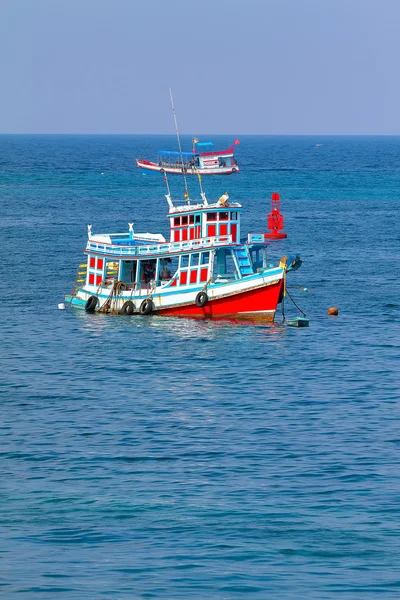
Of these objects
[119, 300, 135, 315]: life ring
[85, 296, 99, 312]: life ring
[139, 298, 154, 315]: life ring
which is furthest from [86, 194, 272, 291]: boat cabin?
[85, 296, 99, 312]: life ring

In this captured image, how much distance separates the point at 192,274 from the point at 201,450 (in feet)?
82.9

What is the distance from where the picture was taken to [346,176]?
193m

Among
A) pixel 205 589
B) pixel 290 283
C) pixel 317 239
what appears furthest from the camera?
pixel 317 239

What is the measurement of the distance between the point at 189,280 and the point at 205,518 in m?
32.1

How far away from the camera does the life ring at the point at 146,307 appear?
6378 centimetres

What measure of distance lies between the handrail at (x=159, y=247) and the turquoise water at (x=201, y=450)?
393 centimetres

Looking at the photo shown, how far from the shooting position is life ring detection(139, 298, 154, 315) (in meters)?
63.8

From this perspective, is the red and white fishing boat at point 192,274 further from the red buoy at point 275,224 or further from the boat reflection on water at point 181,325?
the red buoy at point 275,224

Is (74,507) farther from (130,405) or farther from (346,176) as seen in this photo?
(346,176)

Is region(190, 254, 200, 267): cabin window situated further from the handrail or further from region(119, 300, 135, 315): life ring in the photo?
region(119, 300, 135, 315): life ring

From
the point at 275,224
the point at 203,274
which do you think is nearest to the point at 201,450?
the point at 203,274

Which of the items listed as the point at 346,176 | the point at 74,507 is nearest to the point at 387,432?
the point at 74,507

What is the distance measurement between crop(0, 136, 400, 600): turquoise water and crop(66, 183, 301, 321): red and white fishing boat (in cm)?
125

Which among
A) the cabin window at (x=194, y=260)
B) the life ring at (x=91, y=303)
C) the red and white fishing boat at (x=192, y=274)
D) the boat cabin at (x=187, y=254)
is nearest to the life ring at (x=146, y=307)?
the red and white fishing boat at (x=192, y=274)
